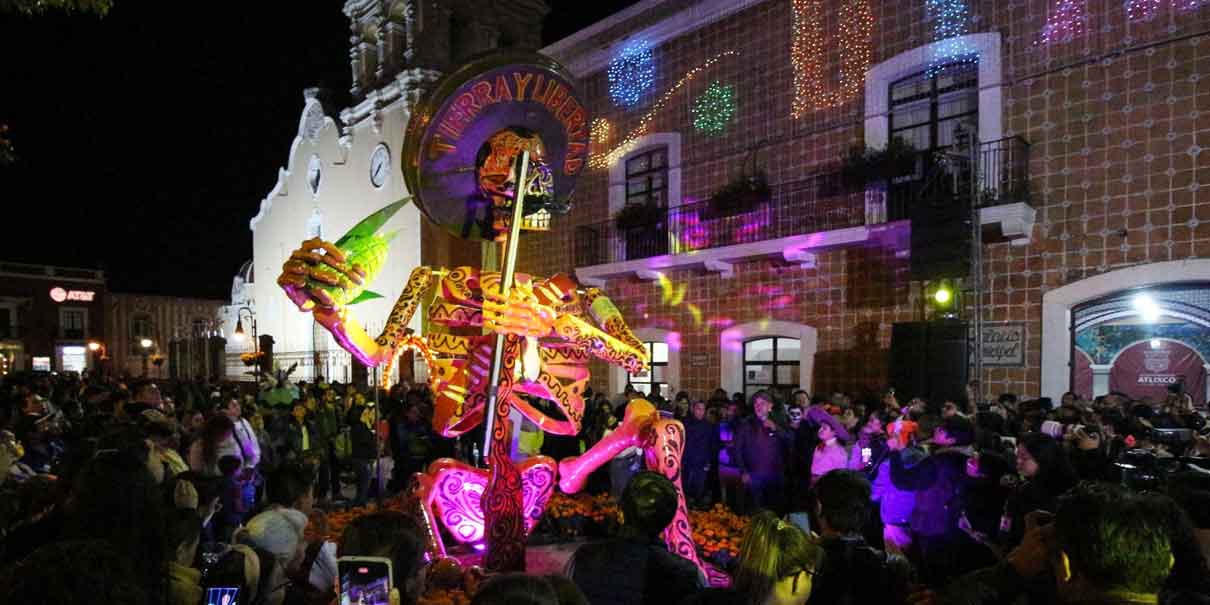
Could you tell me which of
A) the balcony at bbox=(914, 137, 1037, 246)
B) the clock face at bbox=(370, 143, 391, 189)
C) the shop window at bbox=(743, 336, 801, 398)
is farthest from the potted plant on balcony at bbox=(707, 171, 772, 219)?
the clock face at bbox=(370, 143, 391, 189)

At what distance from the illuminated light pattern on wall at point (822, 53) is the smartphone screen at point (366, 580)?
1163 centimetres

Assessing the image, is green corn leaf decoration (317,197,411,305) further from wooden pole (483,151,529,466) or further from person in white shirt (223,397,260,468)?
person in white shirt (223,397,260,468)


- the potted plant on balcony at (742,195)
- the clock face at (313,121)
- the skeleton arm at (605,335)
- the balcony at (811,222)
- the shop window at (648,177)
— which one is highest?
the clock face at (313,121)

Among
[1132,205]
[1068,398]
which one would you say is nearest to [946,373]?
[1068,398]

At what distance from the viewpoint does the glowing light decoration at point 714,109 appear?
44.9ft

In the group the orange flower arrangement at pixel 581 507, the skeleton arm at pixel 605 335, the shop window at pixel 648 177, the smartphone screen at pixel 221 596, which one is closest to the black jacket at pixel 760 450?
the orange flower arrangement at pixel 581 507

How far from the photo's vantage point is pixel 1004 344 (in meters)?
10.2

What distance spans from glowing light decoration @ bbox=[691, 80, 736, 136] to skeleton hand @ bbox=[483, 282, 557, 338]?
9.89 metres

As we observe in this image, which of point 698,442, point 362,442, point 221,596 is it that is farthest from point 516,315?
point 362,442

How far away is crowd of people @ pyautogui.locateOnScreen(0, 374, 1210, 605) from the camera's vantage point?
206cm

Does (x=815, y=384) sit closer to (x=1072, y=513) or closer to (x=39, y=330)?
(x=1072, y=513)

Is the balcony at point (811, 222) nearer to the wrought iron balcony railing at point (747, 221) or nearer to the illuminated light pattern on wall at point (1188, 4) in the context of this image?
the wrought iron balcony railing at point (747, 221)

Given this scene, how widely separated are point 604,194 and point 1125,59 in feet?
31.2

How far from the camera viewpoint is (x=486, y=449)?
4.63m
